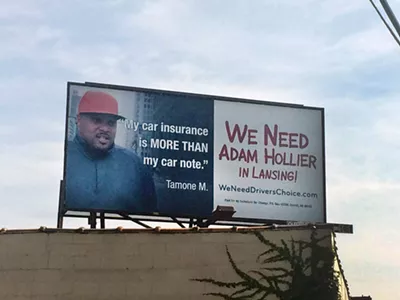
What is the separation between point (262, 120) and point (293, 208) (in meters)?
2.42

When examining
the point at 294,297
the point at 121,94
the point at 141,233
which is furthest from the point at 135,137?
the point at 294,297

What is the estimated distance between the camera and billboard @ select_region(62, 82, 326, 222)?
62.6ft

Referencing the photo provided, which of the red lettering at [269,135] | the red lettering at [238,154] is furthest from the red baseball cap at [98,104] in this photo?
the red lettering at [269,135]

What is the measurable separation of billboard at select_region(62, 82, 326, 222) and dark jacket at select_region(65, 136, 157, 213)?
0.08ft

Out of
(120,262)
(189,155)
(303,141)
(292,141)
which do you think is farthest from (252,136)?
(120,262)

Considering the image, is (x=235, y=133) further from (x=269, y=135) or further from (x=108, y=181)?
(x=108, y=181)

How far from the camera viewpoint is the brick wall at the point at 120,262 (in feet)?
40.4

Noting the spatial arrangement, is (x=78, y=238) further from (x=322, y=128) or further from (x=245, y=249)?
(x=322, y=128)

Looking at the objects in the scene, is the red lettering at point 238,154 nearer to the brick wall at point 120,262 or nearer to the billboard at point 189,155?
the billboard at point 189,155

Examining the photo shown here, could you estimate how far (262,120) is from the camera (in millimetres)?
20578

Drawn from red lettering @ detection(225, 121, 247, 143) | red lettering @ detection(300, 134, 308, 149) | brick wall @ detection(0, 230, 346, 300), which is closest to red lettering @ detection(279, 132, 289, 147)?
red lettering @ detection(300, 134, 308, 149)

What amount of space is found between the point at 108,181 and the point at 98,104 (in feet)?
6.33

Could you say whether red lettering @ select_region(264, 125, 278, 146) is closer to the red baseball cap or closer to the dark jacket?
the dark jacket

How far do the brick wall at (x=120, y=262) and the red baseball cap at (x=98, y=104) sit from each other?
23.5 feet
